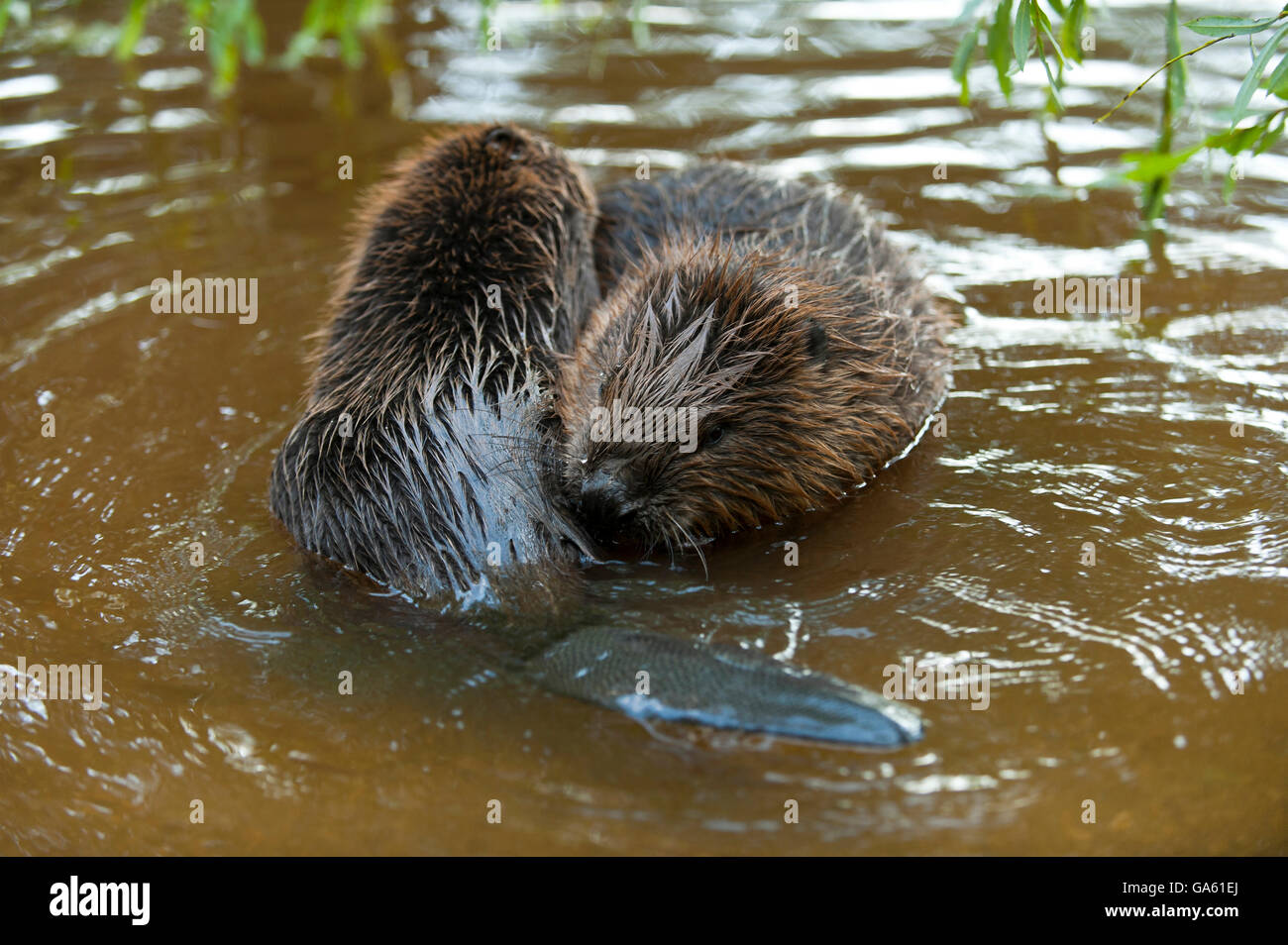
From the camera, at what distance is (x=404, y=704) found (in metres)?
2.83

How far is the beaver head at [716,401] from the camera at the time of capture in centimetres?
331

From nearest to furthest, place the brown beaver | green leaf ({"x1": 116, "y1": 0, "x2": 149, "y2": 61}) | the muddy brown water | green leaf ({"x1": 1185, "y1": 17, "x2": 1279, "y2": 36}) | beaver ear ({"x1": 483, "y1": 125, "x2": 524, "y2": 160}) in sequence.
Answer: the muddy brown water
green leaf ({"x1": 1185, "y1": 17, "x2": 1279, "y2": 36})
the brown beaver
beaver ear ({"x1": 483, "y1": 125, "x2": 524, "y2": 160})
green leaf ({"x1": 116, "y1": 0, "x2": 149, "y2": 61})

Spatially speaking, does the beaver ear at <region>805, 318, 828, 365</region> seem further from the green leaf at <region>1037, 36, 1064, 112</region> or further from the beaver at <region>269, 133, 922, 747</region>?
the green leaf at <region>1037, 36, 1064, 112</region>

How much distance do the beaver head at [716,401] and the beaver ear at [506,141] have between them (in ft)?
2.93

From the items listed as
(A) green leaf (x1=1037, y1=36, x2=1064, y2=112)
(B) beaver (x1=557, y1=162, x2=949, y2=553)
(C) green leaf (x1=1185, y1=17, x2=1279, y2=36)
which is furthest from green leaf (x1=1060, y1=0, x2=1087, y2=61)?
(B) beaver (x1=557, y1=162, x2=949, y2=553)

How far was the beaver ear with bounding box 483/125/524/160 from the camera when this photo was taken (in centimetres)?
433

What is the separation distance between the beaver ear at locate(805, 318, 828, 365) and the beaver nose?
2.37ft

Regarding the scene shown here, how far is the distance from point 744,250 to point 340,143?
315 centimetres

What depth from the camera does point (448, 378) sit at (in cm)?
343

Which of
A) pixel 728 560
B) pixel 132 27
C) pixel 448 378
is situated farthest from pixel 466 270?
pixel 132 27

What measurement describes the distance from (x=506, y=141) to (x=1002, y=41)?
5.51ft

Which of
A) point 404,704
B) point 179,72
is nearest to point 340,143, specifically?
point 179,72

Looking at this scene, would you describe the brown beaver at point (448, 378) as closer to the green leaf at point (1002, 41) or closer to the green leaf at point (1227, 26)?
the green leaf at point (1002, 41)

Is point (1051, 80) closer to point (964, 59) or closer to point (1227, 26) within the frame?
point (964, 59)
